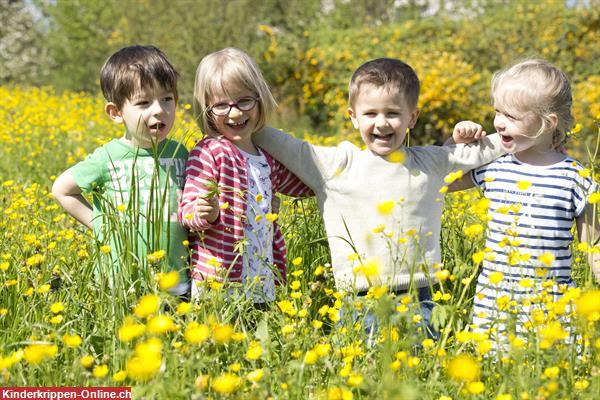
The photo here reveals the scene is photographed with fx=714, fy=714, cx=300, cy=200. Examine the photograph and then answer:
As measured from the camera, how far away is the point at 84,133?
666 cm

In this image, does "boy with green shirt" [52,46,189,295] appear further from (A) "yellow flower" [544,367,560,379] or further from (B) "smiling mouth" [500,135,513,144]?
(A) "yellow flower" [544,367,560,379]

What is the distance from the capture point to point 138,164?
250 centimetres

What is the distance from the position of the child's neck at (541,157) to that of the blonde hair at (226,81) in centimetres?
90

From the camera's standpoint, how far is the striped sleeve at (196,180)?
7.65ft

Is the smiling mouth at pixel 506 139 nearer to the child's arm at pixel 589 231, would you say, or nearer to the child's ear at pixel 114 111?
the child's arm at pixel 589 231

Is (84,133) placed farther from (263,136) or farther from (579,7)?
(579,7)

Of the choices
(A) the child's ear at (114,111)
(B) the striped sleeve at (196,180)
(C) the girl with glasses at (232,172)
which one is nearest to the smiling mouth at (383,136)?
(C) the girl with glasses at (232,172)

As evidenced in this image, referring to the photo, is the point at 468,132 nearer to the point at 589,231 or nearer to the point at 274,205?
the point at 589,231

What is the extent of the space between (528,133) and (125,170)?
1.39 m

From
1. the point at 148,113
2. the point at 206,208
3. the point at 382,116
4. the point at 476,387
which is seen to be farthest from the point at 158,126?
the point at 476,387

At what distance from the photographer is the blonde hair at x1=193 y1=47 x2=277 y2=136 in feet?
8.00

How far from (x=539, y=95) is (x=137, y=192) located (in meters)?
1.38

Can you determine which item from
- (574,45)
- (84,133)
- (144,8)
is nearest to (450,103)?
(574,45)

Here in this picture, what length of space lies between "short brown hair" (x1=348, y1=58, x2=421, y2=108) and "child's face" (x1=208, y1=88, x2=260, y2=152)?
1.19 ft
